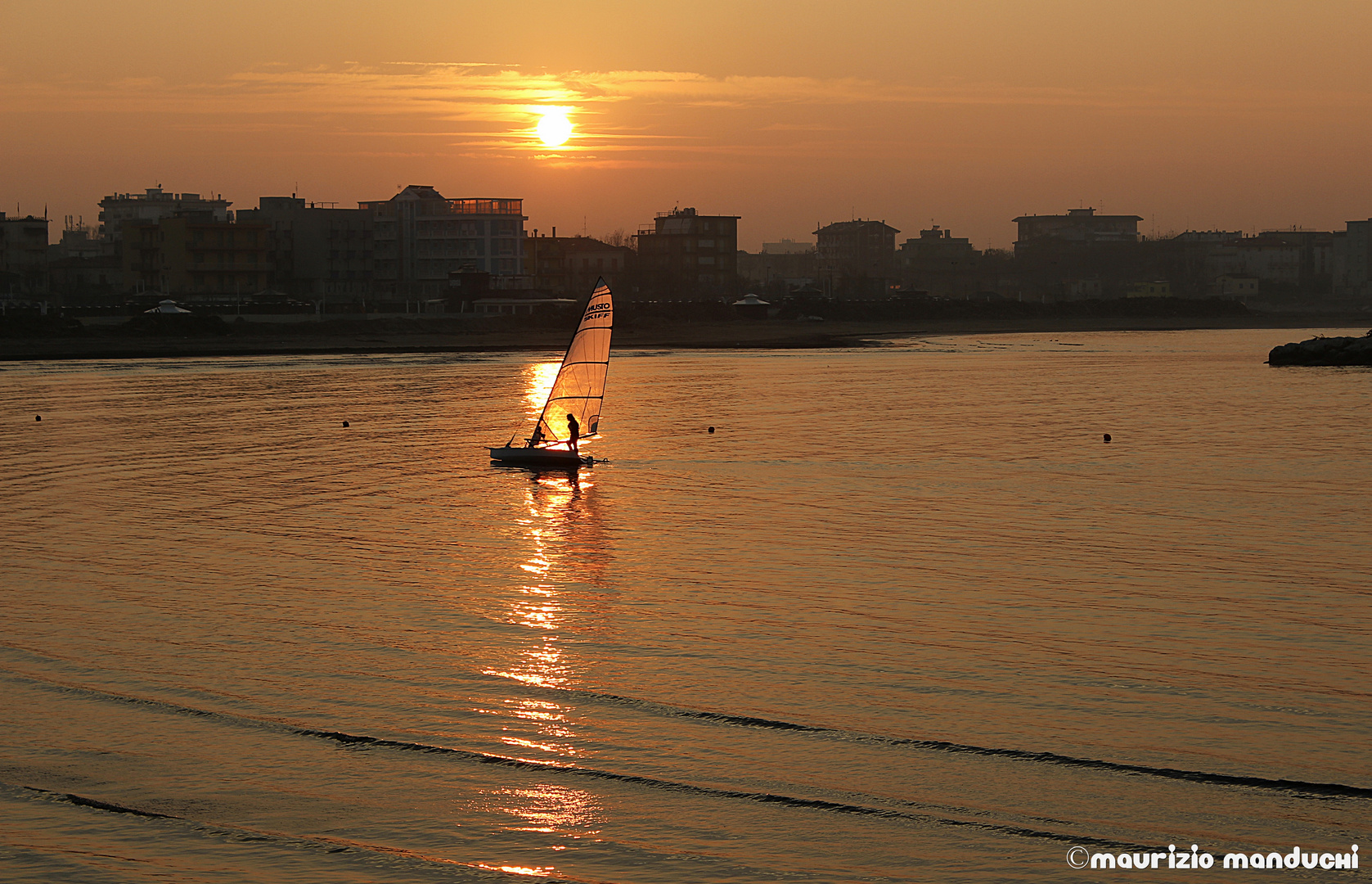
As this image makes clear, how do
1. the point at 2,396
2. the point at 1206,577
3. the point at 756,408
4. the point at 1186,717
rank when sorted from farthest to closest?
the point at 2,396, the point at 756,408, the point at 1206,577, the point at 1186,717

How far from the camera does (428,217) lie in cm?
18550

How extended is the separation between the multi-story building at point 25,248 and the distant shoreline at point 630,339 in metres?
88.9

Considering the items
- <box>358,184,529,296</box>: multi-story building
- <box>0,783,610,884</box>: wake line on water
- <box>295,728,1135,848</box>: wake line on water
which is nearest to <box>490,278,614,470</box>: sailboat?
<box>295,728,1135,848</box>: wake line on water

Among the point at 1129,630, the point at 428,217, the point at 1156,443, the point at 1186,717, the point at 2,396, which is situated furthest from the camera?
the point at 428,217

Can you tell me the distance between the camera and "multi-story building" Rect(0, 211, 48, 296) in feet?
637

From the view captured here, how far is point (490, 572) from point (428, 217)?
168275mm

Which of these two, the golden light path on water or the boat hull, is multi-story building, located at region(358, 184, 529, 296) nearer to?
the boat hull

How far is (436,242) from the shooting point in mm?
185000

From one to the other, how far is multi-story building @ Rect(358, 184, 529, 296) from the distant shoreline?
138 feet

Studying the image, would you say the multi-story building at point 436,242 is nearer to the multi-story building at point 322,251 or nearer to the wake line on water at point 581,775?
the multi-story building at point 322,251

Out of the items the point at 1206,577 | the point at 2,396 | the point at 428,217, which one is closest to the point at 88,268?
the point at 428,217

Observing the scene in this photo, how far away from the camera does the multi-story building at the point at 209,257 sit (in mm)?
168875

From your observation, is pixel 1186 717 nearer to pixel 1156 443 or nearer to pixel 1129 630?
pixel 1129 630

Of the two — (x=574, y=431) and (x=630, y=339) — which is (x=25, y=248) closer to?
(x=630, y=339)
